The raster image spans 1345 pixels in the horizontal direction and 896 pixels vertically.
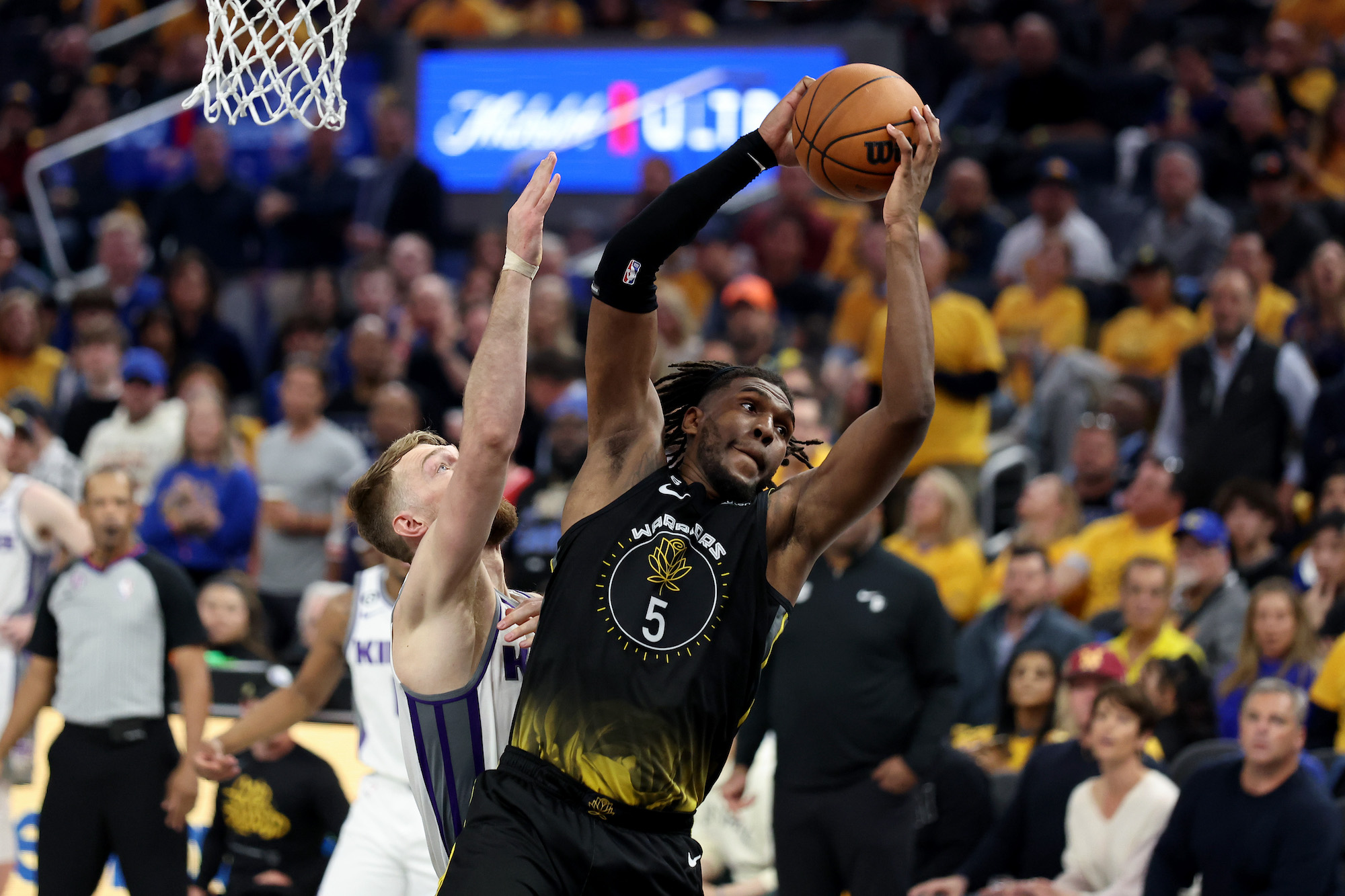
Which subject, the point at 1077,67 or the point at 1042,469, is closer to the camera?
the point at 1042,469

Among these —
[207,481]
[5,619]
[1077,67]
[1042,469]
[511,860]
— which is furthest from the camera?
[1077,67]

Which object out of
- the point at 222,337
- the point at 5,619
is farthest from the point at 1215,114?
the point at 5,619

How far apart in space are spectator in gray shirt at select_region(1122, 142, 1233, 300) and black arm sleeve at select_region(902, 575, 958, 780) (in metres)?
5.18

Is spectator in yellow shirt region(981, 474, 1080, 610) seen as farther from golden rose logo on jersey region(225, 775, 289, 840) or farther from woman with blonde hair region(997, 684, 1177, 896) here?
golden rose logo on jersey region(225, 775, 289, 840)

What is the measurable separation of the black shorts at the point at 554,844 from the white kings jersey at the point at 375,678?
198 centimetres

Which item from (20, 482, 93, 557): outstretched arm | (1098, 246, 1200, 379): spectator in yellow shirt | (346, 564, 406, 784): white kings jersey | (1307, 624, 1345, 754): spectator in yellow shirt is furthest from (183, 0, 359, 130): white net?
(1098, 246, 1200, 379): spectator in yellow shirt

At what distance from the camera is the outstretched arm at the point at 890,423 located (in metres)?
3.92

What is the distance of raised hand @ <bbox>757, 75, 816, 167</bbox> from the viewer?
4.35m

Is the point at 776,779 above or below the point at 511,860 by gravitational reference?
below

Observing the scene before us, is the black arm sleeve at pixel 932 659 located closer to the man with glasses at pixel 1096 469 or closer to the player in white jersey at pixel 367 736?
the player in white jersey at pixel 367 736

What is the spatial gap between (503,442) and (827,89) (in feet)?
4.22

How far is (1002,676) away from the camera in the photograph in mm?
8336

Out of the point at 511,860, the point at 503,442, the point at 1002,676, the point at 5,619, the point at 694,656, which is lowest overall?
the point at 1002,676

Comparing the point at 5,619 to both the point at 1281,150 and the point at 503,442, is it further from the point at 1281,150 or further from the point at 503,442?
the point at 1281,150
